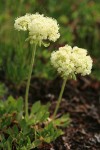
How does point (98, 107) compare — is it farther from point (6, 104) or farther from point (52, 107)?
point (6, 104)

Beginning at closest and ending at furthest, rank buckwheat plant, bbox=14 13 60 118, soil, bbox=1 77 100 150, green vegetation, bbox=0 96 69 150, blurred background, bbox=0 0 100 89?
buckwheat plant, bbox=14 13 60 118 → green vegetation, bbox=0 96 69 150 → soil, bbox=1 77 100 150 → blurred background, bbox=0 0 100 89

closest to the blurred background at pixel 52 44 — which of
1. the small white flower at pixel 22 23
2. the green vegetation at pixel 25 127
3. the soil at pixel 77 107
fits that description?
the soil at pixel 77 107

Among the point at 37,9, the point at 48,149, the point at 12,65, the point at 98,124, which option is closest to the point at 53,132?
the point at 48,149

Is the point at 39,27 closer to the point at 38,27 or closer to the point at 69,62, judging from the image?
the point at 38,27

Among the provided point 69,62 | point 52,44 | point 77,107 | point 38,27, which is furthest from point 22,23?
point 52,44

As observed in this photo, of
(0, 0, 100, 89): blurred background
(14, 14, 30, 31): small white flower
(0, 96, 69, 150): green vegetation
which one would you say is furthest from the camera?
(0, 0, 100, 89): blurred background

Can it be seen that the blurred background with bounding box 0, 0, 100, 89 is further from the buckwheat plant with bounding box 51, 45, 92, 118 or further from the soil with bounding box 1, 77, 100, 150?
the buckwheat plant with bounding box 51, 45, 92, 118

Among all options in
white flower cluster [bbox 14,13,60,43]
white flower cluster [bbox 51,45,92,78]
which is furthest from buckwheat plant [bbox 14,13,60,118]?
white flower cluster [bbox 51,45,92,78]
